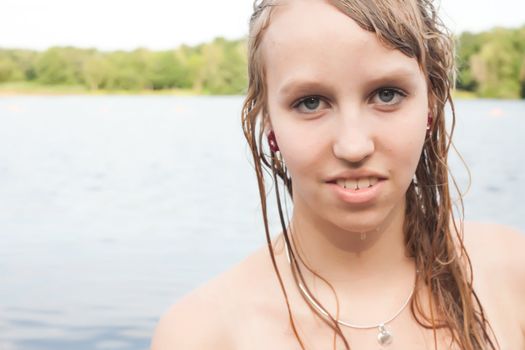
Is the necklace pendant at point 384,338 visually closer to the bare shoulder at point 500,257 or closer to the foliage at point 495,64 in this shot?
the bare shoulder at point 500,257

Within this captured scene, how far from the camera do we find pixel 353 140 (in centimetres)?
189

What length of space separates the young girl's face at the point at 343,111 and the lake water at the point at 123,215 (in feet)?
1.56

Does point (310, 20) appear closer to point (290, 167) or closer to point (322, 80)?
point (322, 80)

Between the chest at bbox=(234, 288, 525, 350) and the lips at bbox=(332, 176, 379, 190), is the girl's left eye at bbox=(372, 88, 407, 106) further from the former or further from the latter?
the chest at bbox=(234, 288, 525, 350)

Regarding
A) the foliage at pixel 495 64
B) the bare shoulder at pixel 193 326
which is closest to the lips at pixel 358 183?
the bare shoulder at pixel 193 326

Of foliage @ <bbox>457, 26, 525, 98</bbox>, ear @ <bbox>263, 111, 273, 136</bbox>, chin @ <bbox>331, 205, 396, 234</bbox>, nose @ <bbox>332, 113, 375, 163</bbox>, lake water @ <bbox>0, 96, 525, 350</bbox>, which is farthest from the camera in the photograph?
foliage @ <bbox>457, 26, 525, 98</bbox>

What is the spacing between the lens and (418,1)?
6.95 feet

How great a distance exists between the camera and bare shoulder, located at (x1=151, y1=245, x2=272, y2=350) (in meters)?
2.23

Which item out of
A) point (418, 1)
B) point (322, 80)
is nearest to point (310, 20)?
point (322, 80)

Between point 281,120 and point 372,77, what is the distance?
27cm

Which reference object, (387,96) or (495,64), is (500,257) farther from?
(495,64)

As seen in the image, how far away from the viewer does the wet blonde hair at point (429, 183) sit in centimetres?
206

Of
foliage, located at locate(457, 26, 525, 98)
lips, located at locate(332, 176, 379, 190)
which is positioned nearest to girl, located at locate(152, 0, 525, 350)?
lips, located at locate(332, 176, 379, 190)

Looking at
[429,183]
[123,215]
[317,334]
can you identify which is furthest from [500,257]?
[123,215]
